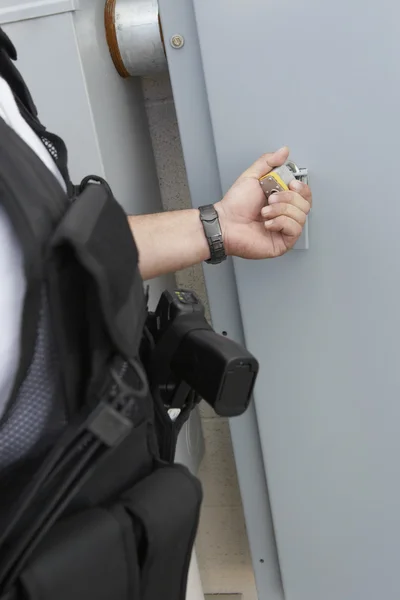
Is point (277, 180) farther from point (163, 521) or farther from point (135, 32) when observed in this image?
point (163, 521)

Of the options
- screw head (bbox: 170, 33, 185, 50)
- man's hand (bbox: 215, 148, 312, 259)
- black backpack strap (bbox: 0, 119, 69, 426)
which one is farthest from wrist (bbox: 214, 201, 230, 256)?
black backpack strap (bbox: 0, 119, 69, 426)

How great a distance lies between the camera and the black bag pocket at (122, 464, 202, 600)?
44 centimetres

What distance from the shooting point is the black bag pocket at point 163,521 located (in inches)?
17.2

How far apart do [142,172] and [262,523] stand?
0.64m

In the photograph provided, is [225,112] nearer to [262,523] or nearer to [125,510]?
[125,510]

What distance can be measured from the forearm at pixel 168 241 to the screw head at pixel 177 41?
214mm

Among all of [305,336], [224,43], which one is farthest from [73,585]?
[224,43]

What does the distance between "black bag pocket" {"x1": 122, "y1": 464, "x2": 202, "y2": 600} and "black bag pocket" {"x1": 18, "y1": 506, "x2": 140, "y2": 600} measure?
0.01 meters

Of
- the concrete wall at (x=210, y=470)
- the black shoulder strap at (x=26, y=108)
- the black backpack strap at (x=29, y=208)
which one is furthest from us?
the concrete wall at (x=210, y=470)

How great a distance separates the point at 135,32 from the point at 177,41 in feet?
0.28

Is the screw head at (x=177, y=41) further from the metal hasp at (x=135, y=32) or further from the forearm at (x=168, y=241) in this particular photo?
the forearm at (x=168, y=241)

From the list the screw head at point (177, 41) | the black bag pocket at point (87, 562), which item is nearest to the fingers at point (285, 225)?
the screw head at point (177, 41)

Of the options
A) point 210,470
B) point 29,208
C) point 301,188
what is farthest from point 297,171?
point 210,470

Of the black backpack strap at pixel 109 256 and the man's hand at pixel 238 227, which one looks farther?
the man's hand at pixel 238 227
